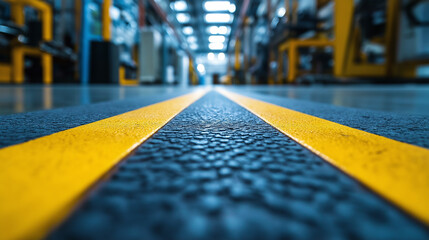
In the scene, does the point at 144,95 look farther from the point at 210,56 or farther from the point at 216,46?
the point at 210,56

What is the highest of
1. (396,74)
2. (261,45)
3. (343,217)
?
(261,45)

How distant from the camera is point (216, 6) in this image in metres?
19.7

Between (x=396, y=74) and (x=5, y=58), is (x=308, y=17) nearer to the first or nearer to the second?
(x=396, y=74)

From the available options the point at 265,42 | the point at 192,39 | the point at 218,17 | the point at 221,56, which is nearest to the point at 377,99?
the point at 265,42

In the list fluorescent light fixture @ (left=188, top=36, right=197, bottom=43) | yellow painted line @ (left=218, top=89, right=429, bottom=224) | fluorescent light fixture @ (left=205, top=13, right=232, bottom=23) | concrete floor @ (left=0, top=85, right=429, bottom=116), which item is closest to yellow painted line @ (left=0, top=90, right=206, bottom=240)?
yellow painted line @ (left=218, top=89, right=429, bottom=224)

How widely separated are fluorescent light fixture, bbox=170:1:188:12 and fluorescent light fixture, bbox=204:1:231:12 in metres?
1.68

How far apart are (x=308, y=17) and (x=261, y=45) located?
5.60m

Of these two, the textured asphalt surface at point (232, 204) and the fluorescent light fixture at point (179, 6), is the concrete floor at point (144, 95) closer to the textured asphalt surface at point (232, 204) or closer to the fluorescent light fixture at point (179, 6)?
the textured asphalt surface at point (232, 204)

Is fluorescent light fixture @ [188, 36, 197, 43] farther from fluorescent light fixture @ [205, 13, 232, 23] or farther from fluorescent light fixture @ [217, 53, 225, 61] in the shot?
fluorescent light fixture @ [217, 53, 225, 61]

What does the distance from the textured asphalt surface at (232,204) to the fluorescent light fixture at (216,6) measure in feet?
66.5

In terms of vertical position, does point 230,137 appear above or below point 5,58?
below

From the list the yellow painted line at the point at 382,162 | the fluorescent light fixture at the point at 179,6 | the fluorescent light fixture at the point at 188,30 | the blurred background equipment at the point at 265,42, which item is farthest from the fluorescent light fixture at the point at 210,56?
the yellow painted line at the point at 382,162

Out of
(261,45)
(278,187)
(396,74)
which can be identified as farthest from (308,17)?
(278,187)

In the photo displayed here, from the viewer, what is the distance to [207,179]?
0.35 metres
